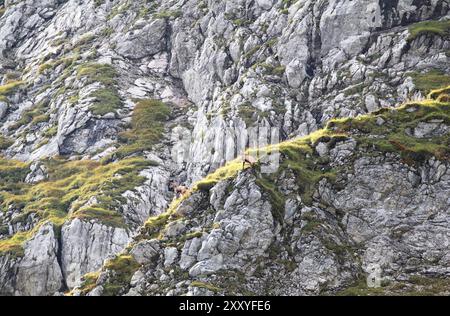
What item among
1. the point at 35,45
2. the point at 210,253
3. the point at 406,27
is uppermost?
the point at 35,45

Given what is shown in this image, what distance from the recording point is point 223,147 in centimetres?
8075

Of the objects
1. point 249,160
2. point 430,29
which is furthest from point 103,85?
point 249,160

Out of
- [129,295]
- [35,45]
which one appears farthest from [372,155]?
[35,45]

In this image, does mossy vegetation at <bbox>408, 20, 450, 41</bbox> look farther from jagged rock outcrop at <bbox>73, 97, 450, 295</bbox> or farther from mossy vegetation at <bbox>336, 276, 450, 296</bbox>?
mossy vegetation at <bbox>336, 276, 450, 296</bbox>

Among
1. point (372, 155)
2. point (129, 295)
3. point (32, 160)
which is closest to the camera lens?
point (129, 295)

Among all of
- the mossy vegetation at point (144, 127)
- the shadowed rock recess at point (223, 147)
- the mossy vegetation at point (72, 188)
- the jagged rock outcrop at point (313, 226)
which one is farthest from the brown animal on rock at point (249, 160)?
the mossy vegetation at point (144, 127)

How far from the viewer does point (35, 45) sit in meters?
131

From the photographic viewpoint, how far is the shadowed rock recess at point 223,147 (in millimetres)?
43250

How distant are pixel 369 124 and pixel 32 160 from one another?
194 ft

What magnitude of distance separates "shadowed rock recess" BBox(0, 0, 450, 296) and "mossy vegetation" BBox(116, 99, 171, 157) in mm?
332

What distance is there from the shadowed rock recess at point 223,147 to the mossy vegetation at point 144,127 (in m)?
0.33

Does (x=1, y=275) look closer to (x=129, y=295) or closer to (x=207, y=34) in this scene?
(x=129, y=295)

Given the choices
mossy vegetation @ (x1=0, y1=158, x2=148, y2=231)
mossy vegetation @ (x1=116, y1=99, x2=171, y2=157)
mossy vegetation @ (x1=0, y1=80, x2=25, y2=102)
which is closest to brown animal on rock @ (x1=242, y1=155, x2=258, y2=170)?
mossy vegetation @ (x1=0, y1=158, x2=148, y2=231)

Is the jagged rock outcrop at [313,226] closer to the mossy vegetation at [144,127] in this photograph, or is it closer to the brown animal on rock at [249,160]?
the brown animal on rock at [249,160]
